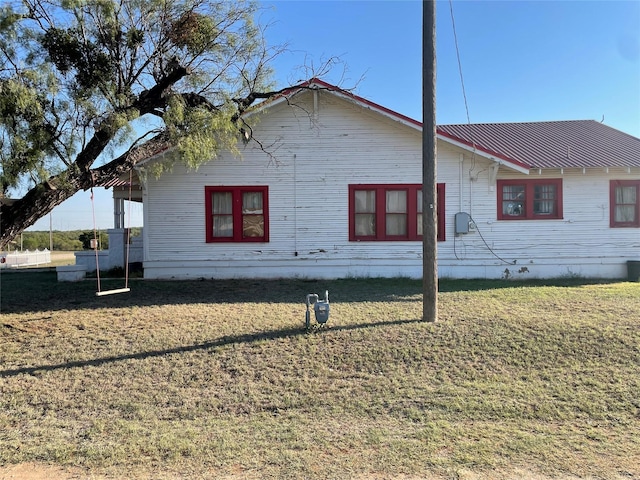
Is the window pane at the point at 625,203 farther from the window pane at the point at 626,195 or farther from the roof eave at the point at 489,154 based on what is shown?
the roof eave at the point at 489,154

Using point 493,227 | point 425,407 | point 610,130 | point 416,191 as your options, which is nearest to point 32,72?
point 425,407

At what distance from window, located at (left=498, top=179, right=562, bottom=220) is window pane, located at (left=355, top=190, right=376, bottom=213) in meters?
3.40

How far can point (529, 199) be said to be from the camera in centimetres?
1187

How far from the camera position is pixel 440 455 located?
3.82 m

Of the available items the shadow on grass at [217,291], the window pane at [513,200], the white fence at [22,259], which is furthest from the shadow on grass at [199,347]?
the white fence at [22,259]

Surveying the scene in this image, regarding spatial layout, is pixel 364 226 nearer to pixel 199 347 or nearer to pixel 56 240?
pixel 199 347

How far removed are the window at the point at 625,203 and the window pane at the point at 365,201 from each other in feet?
21.2

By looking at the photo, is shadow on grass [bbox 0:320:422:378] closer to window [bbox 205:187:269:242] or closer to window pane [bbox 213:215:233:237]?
window [bbox 205:187:269:242]

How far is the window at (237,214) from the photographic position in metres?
11.9

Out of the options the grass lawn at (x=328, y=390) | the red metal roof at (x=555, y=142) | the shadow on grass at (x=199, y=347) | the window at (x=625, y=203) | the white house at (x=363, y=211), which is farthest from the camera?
the window at (x=625, y=203)

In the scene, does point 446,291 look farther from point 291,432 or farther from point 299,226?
point 291,432

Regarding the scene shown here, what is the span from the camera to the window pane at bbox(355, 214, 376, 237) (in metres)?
11.9

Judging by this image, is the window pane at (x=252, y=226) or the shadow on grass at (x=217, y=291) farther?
the window pane at (x=252, y=226)

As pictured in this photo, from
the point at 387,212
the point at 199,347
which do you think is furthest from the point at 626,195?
the point at 199,347
